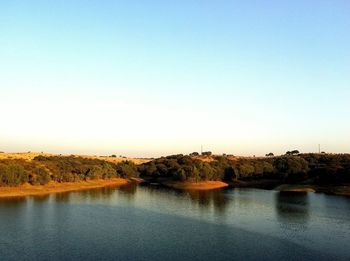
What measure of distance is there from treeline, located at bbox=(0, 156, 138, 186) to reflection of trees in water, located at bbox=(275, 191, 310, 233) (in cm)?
6760

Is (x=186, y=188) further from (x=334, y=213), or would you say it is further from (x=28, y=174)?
(x=334, y=213)

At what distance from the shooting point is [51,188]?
125 metres

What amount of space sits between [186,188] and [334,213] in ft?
211

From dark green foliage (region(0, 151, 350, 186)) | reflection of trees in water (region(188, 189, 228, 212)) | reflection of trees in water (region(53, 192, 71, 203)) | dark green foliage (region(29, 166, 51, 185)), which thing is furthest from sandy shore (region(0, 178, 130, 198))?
reflection of trees in water (region(188, 189, 228, 212))

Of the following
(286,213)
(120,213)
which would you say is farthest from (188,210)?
(286,213)

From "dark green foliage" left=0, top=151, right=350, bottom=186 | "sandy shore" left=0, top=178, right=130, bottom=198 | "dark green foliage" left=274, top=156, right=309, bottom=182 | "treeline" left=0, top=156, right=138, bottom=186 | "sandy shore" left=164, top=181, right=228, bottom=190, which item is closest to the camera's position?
"sandy shore" left=0, top=178, right=130, bottom=198

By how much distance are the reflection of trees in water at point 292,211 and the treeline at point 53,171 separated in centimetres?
6760

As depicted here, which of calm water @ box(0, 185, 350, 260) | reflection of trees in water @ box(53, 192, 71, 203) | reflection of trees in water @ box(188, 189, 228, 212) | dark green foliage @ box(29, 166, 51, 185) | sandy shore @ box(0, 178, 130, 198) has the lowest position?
calm water @ box(0, 185, 350, 260)

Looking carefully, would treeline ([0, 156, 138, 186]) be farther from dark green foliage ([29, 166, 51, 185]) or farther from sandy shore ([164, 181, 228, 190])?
sandy shore ([164, 181, 228, 190])

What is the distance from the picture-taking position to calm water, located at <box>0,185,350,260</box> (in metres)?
53.0

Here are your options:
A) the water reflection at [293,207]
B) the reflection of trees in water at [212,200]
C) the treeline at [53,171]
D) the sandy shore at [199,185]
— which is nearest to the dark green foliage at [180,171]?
the treeline at [53,171]

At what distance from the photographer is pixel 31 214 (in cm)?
7869

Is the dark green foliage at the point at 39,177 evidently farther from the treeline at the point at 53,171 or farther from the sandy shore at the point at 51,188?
the sandy shore at the point at 51,188

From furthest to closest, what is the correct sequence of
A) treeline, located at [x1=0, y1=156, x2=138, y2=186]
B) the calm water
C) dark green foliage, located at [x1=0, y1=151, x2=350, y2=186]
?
dark green foliage, located at [x1=0, y1=151, x2=350, y2=186] → treeline, located at [x1=0, y1=156, x2=138, y2=186] → the calm water
